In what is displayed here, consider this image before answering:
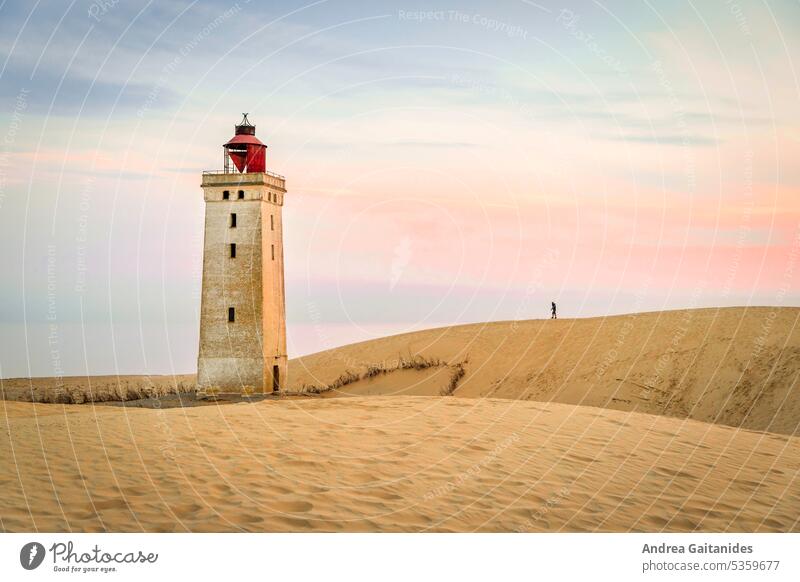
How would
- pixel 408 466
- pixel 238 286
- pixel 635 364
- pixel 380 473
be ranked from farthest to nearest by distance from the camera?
pixel 635 364 → pixel 238 286 → pixel 408 466 → pixel 380 473

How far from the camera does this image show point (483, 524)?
43.0 feet

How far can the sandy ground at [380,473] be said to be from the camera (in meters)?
12.8

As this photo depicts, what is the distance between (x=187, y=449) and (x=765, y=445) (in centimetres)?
1533

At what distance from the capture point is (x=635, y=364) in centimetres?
3706

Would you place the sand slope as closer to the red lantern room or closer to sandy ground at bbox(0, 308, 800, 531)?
sandy ground at bbox(0, 308, 800, 531)

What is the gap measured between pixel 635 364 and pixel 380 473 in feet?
80.0

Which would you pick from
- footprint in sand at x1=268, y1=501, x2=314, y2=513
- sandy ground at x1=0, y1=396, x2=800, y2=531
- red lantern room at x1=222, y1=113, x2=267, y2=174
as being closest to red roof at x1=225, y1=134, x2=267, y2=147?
red lantern room at x1=222, y1=113, x2=267, y2=174

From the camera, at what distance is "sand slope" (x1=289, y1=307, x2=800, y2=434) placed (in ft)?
105

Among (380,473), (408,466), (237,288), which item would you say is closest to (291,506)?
(380,473)

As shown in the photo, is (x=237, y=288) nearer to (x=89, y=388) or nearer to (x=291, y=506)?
(x=89, y=388)

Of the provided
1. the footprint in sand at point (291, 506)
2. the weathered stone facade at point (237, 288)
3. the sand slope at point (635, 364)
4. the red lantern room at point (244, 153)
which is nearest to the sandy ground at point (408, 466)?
the footprint in sand at point (291, 506)

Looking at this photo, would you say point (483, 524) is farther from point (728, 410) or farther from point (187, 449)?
point (728, 410)

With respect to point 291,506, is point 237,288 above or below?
above

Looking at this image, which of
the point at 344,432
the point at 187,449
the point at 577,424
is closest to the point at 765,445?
the point at 577,424
